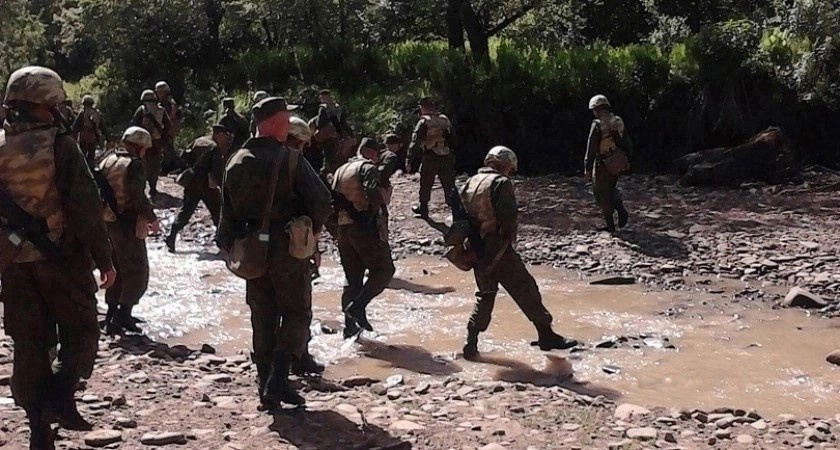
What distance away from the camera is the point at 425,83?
20.2m

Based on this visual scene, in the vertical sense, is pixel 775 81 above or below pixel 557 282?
above

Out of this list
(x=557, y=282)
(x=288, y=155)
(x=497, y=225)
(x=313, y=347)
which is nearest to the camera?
(x=288, y=155)

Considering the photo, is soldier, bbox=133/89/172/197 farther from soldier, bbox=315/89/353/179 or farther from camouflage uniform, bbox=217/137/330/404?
camouflage uniform, bbox=217/137/330/404

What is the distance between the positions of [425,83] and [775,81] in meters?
7.28

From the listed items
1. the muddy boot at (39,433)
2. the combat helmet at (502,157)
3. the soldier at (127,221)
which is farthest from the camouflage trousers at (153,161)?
the muddy boot at (39,433)

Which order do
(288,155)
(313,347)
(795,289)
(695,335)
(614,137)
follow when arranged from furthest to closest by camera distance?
(614,137), (795,289), (695,335), (313,347), (288,155)

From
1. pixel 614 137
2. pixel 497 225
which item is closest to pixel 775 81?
pixel 614 137

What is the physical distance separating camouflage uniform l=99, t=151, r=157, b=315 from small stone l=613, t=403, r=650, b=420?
14.1 ft

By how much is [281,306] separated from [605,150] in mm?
7652

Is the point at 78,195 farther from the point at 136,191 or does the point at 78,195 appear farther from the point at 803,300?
the point at 803,300

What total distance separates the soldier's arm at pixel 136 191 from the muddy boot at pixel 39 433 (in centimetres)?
332

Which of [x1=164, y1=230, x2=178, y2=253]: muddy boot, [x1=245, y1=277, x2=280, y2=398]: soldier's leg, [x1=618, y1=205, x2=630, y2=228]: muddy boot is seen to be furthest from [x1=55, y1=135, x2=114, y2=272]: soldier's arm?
[x1=618, y1=205, x2=630, y2=228]: muddy boot

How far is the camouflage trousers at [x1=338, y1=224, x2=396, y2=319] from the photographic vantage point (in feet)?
27.3

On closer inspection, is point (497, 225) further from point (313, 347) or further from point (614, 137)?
point (614, 137)
